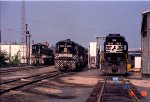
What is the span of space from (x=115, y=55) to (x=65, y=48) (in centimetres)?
876

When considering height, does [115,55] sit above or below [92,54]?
below

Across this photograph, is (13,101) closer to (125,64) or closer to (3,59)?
(125,64)

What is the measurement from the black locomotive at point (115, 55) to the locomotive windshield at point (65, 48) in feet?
24.2

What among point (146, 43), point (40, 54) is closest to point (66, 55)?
point (146, 43)

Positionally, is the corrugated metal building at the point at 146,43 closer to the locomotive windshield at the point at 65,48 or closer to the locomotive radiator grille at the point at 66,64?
the locomotive windshield at the point at 65,48

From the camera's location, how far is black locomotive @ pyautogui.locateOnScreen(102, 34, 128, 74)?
33.7 m

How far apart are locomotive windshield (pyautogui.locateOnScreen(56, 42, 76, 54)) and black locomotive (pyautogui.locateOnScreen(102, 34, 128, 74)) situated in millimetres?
7384

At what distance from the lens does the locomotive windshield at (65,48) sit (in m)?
41.5

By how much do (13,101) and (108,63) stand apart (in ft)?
66.6

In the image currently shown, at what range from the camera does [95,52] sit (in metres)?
53.7

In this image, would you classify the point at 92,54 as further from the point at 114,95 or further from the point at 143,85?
the point at 114,95

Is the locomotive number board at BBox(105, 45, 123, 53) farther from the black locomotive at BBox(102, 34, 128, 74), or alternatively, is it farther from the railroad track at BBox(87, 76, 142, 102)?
the railroad track at BBox(87, 76, 142, 102)

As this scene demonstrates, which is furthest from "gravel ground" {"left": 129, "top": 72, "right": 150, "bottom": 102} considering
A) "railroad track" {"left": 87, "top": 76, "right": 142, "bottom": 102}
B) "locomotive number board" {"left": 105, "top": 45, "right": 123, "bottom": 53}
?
"locomotive number board" {"left": 105, "top": 45, "right": 123, "bottom": 53}

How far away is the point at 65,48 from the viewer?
137ft
